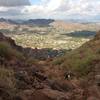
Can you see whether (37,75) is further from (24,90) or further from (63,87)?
(24,90)

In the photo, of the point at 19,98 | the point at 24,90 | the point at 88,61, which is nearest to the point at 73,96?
the point at 24,90

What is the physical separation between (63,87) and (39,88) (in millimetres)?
2930

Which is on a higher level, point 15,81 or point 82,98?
point 15,81

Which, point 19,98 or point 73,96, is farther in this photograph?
point 73,96

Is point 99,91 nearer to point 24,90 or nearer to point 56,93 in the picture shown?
point 56,93

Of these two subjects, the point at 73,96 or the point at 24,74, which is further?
the point at 24,74

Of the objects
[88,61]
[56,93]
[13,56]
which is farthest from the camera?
[88,61]

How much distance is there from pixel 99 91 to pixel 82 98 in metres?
2.65

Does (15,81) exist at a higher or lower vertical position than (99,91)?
higher

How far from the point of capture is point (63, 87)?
21594 millimetres

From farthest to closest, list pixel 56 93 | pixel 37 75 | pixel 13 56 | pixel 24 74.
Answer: pixel 13 56 < pixel 37 75 < pixel 24 74 < pixel 56 93

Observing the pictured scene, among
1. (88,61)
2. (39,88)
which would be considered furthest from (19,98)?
(88,61)

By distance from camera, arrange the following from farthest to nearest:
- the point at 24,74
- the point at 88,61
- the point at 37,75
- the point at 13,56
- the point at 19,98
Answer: the point at 88,61 → the point at 13,56 → the point at 37,75 → the point at 24,74 → the point at 19,98

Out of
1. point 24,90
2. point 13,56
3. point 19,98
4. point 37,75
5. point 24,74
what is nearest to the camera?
point 19,98
